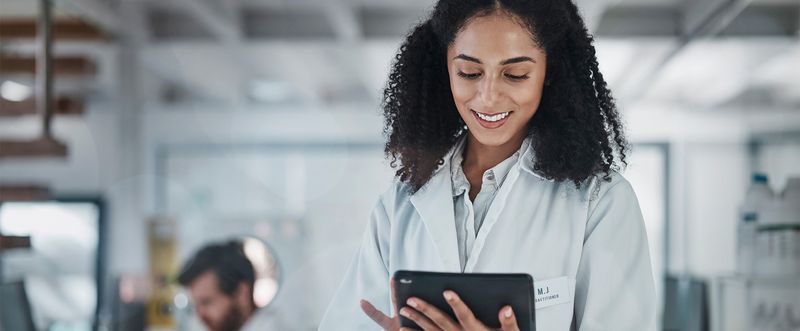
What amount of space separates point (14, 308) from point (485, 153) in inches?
78.7

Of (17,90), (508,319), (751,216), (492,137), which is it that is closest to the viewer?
(508,319)

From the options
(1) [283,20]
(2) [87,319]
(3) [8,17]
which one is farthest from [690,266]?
(3) [8,17]

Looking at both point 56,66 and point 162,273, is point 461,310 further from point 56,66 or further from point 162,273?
point 162,273

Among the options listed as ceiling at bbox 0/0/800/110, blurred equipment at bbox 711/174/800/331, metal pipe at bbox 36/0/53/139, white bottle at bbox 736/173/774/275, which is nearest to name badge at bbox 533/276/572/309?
ceiling at bbox 0/0/800/110

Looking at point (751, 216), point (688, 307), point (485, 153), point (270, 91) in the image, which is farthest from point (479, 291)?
point (270, 91)

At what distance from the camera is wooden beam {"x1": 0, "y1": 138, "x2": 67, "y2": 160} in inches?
139

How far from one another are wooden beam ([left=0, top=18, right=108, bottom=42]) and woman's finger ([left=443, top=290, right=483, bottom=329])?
3.98m

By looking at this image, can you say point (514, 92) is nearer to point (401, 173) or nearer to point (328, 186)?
point (401, 173)

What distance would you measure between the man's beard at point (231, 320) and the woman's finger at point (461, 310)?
1.98 m

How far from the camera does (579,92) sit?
4.30ft

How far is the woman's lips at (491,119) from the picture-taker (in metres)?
1.27

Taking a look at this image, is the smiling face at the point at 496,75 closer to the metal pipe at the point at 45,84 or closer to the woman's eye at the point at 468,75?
the woman's eye at the point at 468,75

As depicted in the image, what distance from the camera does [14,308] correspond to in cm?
285

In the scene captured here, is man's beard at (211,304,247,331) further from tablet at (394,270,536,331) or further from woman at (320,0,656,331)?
tablet at (394,270,536,331)
